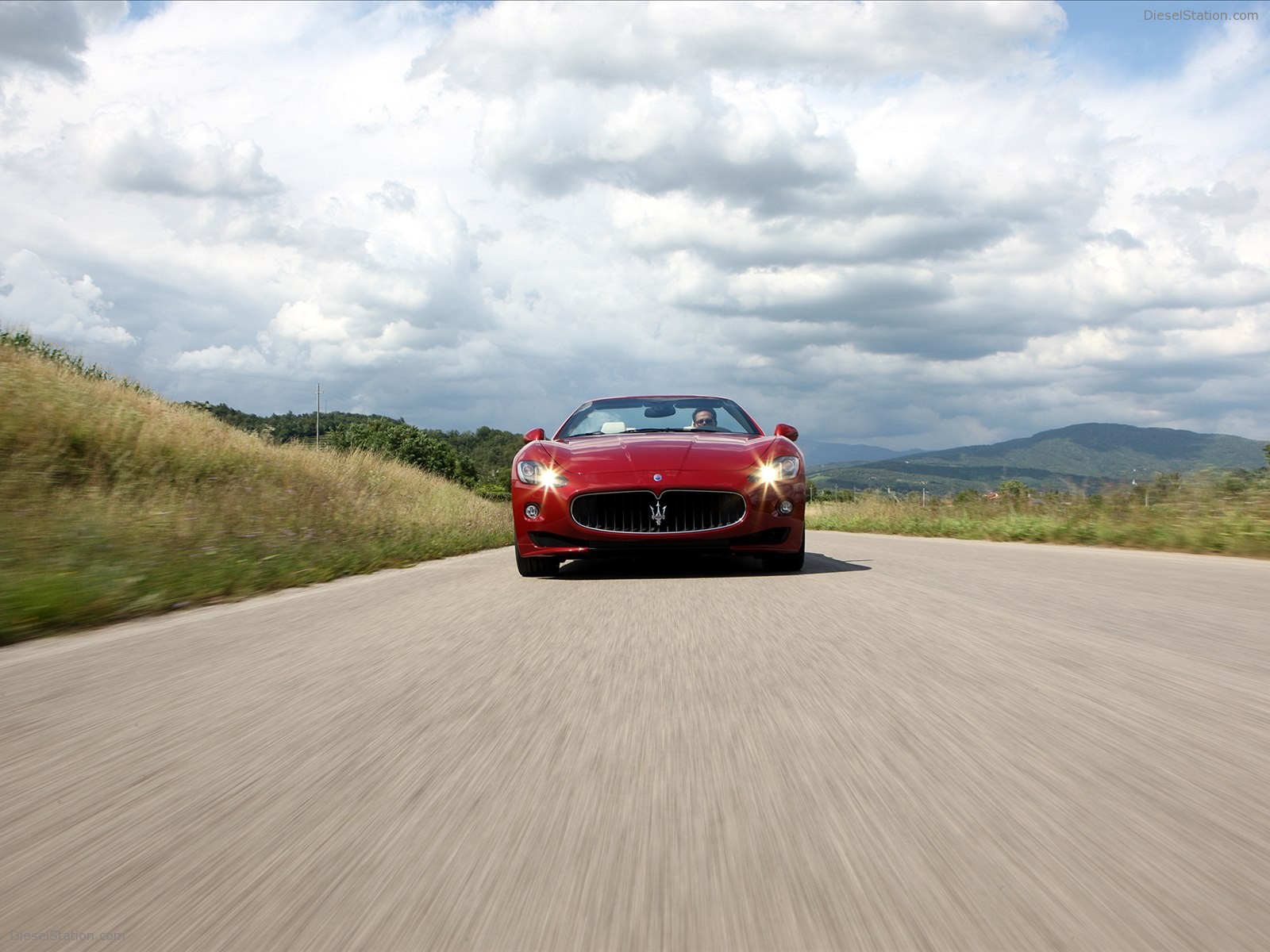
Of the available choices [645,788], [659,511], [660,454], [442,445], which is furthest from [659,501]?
[442,445]

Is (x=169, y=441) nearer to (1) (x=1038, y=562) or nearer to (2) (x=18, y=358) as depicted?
(2) (x=18, y=358)

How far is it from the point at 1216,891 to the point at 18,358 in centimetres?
1705

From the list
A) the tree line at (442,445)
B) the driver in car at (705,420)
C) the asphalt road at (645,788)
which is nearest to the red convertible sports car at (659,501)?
the driver in car at (705,420)

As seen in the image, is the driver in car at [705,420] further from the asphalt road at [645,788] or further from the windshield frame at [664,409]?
the asphalt road at [645,788]

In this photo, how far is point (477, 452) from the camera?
121188 mm

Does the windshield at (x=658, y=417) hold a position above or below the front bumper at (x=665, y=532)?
above

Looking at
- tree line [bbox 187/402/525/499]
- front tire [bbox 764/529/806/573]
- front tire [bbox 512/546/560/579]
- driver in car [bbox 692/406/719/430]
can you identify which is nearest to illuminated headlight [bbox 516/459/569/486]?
front tire [bbox 512/546/560/579]

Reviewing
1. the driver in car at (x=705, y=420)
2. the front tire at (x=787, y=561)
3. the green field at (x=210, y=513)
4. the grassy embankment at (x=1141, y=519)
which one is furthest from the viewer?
the grassy embankment at (x=1141, y=519)

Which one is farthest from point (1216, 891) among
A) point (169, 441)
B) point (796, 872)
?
point (169, 441)

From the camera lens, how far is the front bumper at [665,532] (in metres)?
7.30

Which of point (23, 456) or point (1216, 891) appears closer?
point (1216, 891)

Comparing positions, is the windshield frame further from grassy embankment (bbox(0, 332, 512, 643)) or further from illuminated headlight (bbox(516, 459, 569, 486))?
grassy embankment (bbox(0, 332, 512, 643))

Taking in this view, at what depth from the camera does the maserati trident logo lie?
24.0ft

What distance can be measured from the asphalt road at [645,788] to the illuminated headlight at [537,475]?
2.52m
